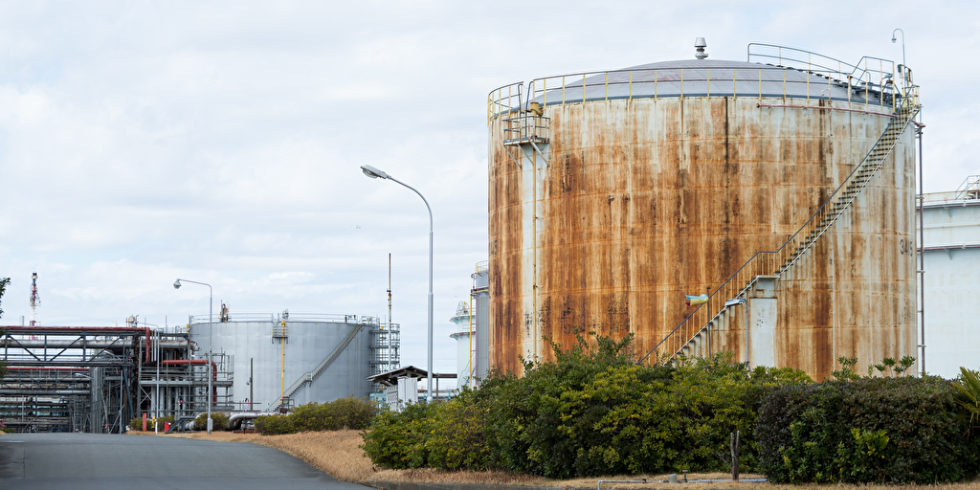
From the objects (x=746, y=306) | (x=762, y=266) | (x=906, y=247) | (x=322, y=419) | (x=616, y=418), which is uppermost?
(x=906, y=247)

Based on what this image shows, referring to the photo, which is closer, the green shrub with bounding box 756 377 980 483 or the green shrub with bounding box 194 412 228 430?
the green shrub with bounding box 756 377 980 483

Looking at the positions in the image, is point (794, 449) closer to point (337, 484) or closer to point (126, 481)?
point (337, 484)

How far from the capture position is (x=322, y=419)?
47375 mm

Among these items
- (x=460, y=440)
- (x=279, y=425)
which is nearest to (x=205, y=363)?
(x=279, y=425)

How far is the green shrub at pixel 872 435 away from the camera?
15219 mm

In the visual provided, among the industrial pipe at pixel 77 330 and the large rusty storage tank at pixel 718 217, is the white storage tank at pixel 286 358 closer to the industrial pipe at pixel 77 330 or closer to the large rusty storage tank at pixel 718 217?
the industrial pipe at pixel 77 330

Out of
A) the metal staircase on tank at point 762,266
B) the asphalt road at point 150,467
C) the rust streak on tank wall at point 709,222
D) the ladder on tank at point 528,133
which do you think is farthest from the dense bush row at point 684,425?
the ladder on tank at point 528,133

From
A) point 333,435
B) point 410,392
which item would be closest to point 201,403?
point 410,392

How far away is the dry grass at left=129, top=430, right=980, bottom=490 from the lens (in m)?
17.1

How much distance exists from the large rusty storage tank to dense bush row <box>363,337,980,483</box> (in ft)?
21.7

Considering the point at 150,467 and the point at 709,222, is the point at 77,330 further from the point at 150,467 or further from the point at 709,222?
the point at 709,222

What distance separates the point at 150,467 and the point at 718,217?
17390mm

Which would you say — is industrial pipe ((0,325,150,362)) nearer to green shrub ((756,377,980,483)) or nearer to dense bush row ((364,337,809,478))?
dense bush row ((364,337,809,478))

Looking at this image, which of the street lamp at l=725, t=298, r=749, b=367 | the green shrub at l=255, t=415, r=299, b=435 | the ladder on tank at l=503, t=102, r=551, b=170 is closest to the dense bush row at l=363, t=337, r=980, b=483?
the street lamp at l=725, t=298, r=749, b=367
